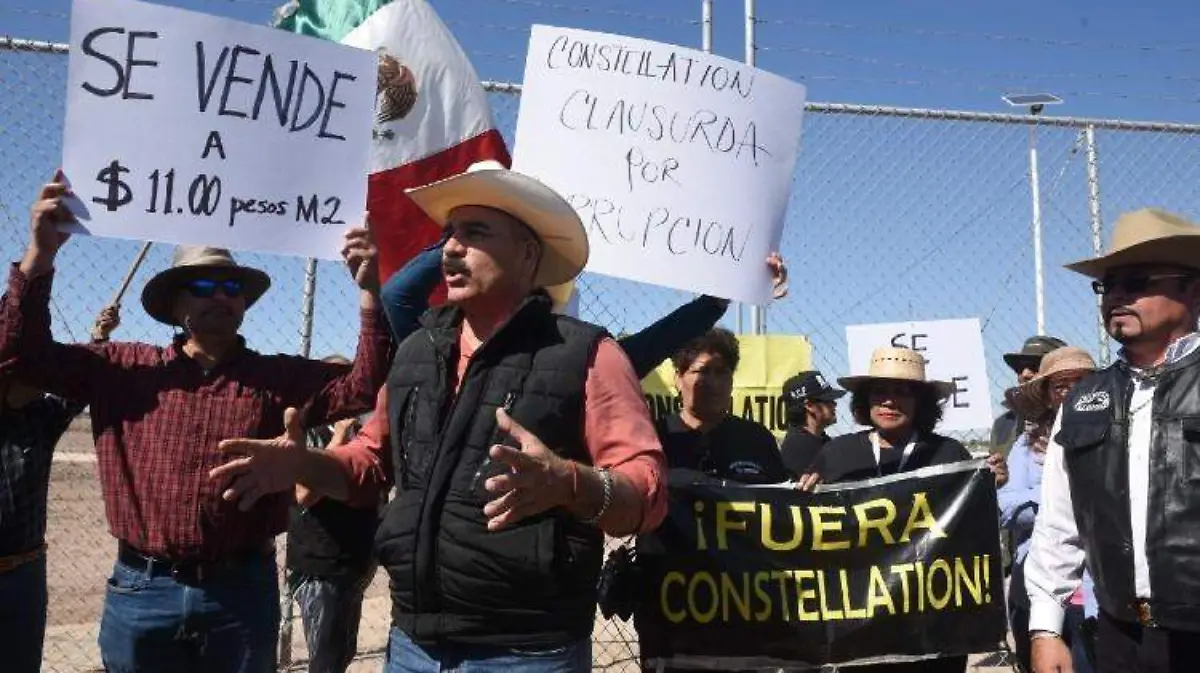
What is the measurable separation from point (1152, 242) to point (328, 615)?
11.0 ft

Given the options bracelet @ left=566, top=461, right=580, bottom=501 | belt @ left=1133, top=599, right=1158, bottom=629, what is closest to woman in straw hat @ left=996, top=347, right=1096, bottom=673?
belt @ left=1133, top=599, right=1158, bottom=629

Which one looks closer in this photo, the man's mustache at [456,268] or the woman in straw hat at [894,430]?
the man's mustache at [456,268]

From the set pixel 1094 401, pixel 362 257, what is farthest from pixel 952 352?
pixel 362 257

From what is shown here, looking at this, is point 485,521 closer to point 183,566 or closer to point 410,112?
point 183,566

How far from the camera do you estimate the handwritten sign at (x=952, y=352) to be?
20.5 ft

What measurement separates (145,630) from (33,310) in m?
0.98

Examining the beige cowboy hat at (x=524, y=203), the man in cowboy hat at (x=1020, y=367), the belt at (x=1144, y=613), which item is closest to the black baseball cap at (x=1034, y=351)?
the man in cowboy hat at (x=1020, y=367)

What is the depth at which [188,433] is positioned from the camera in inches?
134

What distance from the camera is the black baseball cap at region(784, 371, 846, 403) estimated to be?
19.0ft

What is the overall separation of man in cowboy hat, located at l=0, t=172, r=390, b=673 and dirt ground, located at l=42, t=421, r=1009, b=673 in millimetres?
2705

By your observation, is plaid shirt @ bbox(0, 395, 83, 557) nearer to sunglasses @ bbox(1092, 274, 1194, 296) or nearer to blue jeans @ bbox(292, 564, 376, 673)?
blue jeans @ bbox(292, 564, 376, 673)

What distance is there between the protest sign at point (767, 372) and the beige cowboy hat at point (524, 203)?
3.47m

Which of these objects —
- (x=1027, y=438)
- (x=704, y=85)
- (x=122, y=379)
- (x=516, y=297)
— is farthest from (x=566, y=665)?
(x=1027, y=438)

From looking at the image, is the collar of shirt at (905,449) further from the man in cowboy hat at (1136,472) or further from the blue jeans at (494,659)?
the blue jeans at (494,659)
